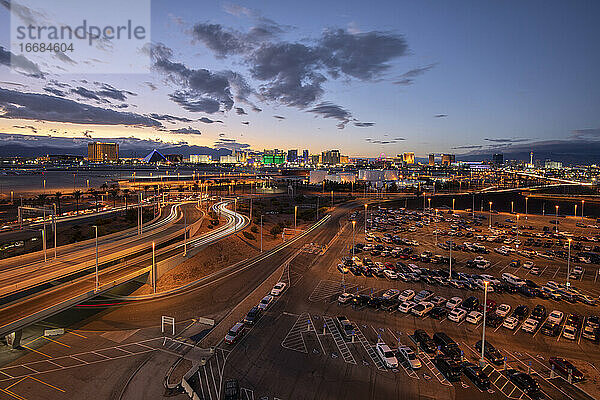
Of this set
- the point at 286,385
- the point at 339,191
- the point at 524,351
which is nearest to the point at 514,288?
the point at 524,351

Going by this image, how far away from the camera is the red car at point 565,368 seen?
1293cm

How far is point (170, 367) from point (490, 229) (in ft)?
150

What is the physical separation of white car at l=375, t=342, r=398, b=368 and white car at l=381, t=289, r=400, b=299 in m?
6.21

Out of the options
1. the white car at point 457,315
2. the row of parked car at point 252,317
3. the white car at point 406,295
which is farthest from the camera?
the white car at point 406,295

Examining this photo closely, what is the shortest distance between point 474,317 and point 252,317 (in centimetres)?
1323

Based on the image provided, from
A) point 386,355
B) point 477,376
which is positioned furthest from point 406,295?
point 477,376

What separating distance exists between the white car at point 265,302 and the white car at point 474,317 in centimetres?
1227

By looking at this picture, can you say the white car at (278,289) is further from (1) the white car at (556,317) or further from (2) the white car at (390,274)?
(1) the white car at (556,317)

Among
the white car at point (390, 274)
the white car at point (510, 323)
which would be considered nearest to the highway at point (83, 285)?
the white car at point (390, 274)

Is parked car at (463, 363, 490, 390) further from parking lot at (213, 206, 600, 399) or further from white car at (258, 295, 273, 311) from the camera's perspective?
white car at (258, 295, 273, 311)

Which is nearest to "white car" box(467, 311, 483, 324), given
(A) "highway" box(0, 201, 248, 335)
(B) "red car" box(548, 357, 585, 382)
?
(B) "red car" box(548, 357, 585, 382)

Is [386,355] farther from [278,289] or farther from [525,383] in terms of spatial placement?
[278,289]

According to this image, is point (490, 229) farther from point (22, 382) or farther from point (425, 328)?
point (22, 382)

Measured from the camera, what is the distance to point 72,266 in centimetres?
1908
